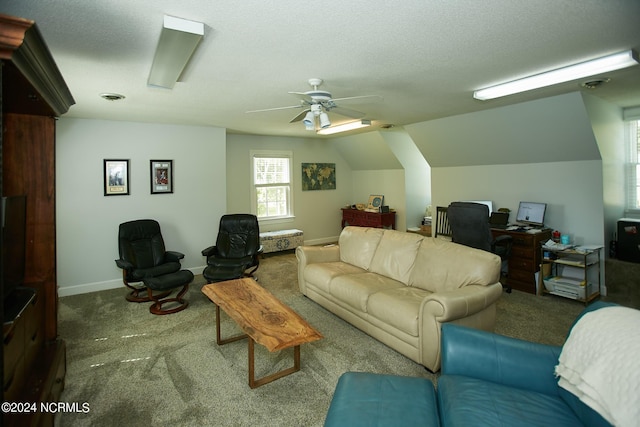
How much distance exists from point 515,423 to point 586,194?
3.91 m

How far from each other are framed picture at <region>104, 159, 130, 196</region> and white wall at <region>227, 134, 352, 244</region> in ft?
6.33

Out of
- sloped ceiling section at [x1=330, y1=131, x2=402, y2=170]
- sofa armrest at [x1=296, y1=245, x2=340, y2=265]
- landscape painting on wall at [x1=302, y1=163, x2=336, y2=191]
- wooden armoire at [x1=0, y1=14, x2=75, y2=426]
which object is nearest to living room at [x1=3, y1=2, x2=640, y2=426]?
sloped ceiling section at [x1=330, y1=131, x2=402, y2=170]

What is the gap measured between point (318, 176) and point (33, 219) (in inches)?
228

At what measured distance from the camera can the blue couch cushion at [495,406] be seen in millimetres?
1465

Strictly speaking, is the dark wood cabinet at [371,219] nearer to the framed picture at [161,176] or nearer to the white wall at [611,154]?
the white wall at [611,154]

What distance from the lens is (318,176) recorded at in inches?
300

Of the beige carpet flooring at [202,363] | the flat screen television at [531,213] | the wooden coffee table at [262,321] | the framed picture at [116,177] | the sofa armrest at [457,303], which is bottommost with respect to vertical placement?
the beige carpet flooring at [202,363]

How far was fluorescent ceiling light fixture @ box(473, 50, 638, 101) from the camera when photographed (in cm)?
257

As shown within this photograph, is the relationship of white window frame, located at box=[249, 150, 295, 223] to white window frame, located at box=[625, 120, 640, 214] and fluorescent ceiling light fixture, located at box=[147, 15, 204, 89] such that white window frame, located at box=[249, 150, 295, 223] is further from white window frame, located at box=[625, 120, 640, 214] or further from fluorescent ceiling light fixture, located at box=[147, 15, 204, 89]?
white window frame, located at box=[625, 120, 640, 214]

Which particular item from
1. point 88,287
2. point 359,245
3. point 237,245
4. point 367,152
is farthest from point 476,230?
point 88,287

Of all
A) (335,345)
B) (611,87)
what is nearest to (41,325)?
(335,345)

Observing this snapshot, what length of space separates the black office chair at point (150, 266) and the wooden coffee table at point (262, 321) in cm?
92

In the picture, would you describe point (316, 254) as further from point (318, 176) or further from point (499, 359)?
point (318, 176)

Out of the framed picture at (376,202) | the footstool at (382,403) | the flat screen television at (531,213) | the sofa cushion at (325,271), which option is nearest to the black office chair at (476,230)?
the flat screen television at (531,213)
